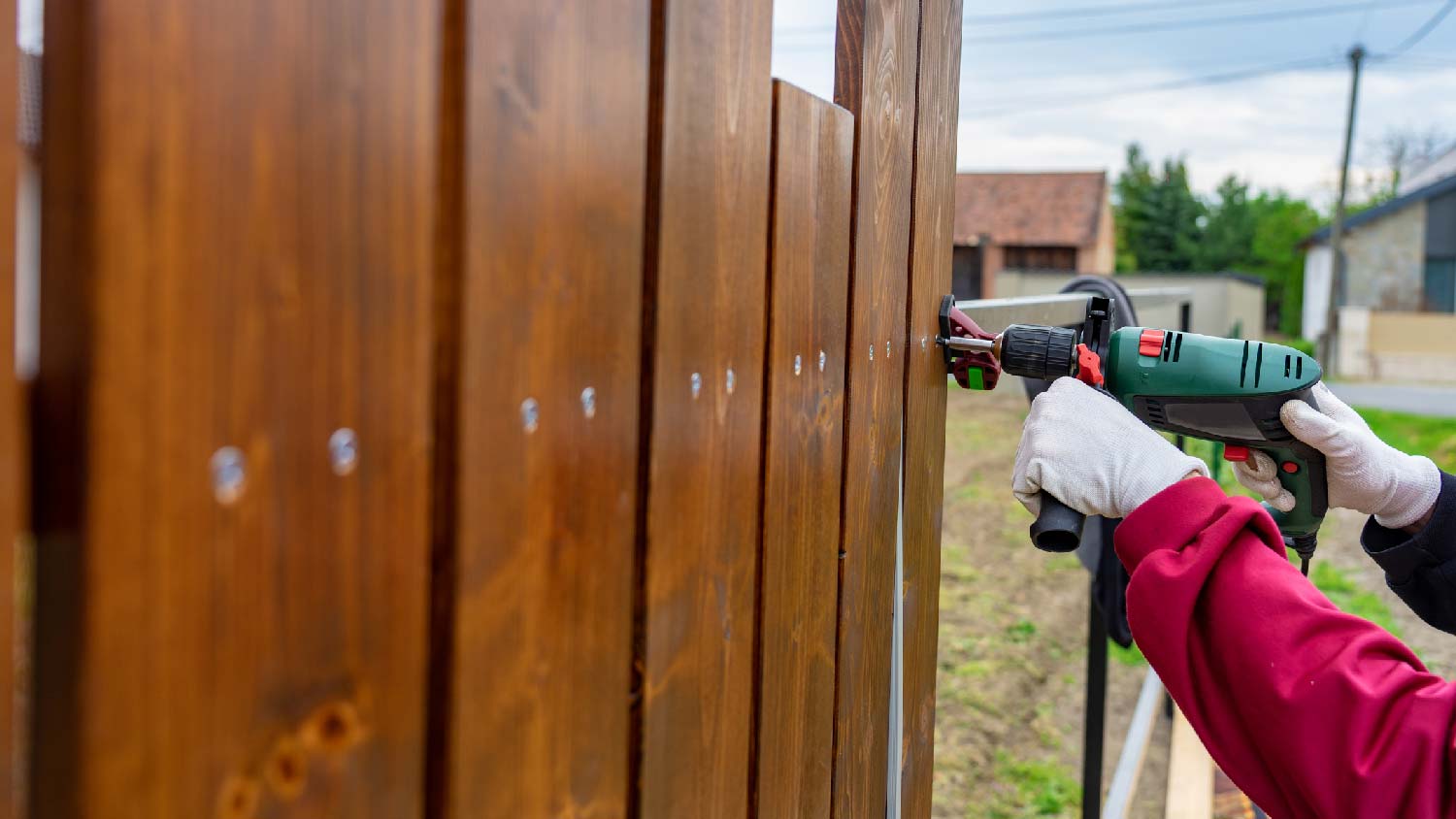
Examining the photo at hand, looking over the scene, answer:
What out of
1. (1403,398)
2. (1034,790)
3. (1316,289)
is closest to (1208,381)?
(1034,790)

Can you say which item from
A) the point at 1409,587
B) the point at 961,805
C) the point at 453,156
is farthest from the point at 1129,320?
the point at 453,156

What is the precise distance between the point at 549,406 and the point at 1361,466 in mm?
1661

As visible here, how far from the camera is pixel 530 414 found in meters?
0.76

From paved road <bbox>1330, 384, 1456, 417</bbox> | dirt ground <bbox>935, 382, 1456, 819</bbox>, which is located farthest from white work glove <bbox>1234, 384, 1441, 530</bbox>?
paved road <bbox>1330, 384, 1456, 417</bbox>

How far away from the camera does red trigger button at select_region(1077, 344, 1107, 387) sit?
1777 millimetres

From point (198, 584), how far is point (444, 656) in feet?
0.67

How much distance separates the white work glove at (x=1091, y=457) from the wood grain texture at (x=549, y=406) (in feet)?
3.10

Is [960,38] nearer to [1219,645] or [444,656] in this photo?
[1219,645]

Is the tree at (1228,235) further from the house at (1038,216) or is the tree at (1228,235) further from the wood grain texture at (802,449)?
the wood grain texture at (802,449)

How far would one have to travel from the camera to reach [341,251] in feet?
1.96

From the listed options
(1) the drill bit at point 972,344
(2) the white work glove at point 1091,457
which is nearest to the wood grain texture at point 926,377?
A: (1) the drill bit at point 972,344

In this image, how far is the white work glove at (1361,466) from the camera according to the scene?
1.83 m

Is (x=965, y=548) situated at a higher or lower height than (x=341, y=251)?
lower

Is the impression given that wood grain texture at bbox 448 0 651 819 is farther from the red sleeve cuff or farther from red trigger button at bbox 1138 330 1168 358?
red trigger button at bbox 1138 330 1168 358
